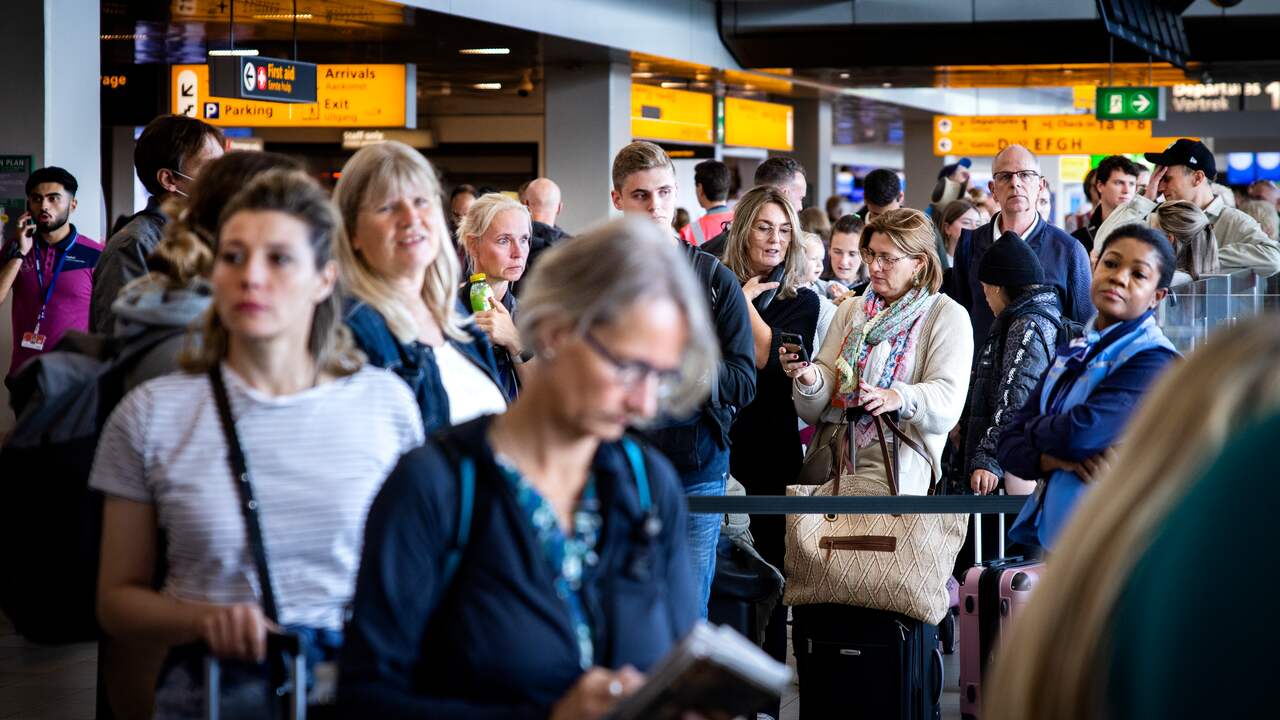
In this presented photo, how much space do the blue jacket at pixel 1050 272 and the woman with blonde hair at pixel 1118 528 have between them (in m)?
5.43

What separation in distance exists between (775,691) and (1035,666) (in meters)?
0.49

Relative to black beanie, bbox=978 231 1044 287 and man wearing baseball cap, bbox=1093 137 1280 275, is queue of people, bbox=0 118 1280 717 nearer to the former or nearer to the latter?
black beanie, bbox=978 231 1044 287

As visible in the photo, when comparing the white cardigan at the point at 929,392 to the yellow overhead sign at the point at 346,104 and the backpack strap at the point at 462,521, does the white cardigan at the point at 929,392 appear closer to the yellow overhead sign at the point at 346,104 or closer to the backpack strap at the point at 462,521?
the backpack strap at the point at 462,521

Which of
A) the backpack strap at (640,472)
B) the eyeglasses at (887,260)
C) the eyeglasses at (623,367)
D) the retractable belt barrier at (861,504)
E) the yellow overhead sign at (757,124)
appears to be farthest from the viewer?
the yellow overhead sign at (757,124)

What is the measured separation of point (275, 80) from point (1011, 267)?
787cm

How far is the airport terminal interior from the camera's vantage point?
130 centimetres

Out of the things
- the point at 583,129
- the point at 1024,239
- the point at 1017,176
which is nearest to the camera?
the point at 1024,239

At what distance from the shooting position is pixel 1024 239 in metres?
7.07

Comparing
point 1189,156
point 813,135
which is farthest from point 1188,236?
point 813,135

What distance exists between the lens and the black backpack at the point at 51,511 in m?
2.71

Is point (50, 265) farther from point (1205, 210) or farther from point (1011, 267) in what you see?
point (1205, 210)

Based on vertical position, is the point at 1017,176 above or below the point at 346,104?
below

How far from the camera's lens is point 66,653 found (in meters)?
6.64

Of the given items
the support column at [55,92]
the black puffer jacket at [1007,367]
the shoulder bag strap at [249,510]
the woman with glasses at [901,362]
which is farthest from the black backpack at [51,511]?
the support column at [55,92]
